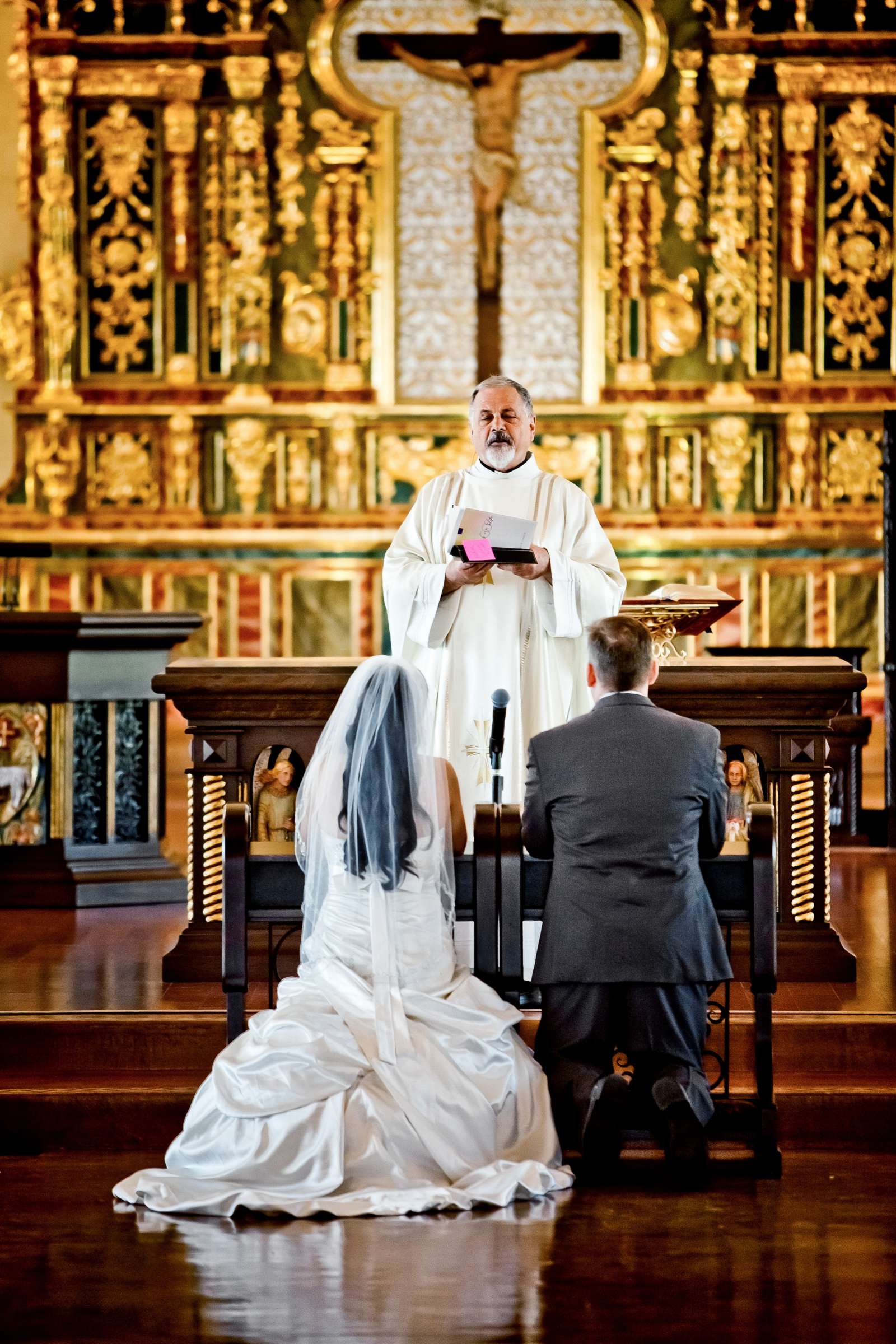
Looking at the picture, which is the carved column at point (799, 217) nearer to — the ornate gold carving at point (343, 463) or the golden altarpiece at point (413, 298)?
the golden altarpiece at point (413, 298)

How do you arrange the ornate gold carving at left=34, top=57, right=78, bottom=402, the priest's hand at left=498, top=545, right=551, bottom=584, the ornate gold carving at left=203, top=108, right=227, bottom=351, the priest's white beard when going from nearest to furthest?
the priest's hand at left=498, top=545, right=551, bottom=584 → the priest's white beard → the ornate gold carving at left=34, top=57, right=78, bottom=402 → the ornate gold carving at left=203, top=108, right=227, bottom=351

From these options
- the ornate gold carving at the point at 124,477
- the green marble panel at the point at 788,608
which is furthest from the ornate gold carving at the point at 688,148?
the ornate gold carving at the point at 124,477

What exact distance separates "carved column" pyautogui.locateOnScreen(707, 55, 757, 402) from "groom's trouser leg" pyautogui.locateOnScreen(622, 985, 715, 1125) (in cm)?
747

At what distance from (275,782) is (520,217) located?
6429 millimetres

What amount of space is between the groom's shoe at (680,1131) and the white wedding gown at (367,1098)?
0.25 m

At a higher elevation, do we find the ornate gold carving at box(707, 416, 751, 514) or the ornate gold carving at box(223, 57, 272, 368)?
the ornate gold carving at box(223, 57, 272, 368)

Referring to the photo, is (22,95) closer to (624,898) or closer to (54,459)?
(54,459)

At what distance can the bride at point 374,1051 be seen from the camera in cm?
404

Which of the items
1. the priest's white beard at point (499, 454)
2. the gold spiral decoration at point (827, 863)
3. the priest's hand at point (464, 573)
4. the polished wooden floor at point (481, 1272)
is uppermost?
the priest's white beard at point (499, 454)

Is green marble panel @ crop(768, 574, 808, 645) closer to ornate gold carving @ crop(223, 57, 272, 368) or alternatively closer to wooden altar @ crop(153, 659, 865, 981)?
ornate gold carving @ crop(223, 57, 272, 368)

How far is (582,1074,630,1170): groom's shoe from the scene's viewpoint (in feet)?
13.4

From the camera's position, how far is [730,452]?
1119cm

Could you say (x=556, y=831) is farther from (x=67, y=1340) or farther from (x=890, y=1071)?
(x=67, y=1340)

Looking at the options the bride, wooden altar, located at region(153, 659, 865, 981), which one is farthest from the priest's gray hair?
the bride
